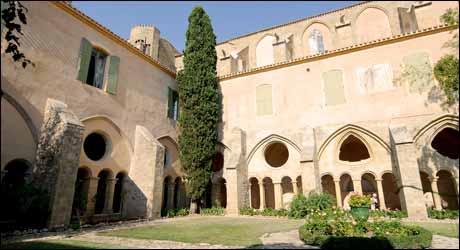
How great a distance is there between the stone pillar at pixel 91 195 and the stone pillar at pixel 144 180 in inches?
66.4

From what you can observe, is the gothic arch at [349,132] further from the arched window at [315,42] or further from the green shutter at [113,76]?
the green shutter at [113,76]

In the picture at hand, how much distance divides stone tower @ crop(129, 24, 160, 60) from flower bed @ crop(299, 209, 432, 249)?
69.3 feet

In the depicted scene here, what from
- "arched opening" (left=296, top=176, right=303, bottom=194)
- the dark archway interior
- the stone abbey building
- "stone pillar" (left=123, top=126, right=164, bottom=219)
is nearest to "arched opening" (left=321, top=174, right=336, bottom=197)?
the stone abbey building

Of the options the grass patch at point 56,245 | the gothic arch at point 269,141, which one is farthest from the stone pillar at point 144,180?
the grass patch at point 56,245

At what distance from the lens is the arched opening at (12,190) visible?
23.2ft

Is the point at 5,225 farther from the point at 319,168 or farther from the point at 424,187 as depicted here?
the point at 424,187

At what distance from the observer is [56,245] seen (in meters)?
6.19

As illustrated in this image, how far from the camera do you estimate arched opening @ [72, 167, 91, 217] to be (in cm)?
1043

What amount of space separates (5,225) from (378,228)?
9738 millimetres

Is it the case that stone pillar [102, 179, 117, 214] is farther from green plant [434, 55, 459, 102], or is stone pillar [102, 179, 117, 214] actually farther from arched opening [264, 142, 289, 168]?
green plant [434, 55, 459, 102]

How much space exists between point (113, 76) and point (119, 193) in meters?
5.83

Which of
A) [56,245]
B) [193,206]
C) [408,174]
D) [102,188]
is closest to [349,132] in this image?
[408,174]

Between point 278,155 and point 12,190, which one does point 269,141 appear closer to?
point 278,155

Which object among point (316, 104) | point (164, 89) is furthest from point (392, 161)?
point (164, 89)
